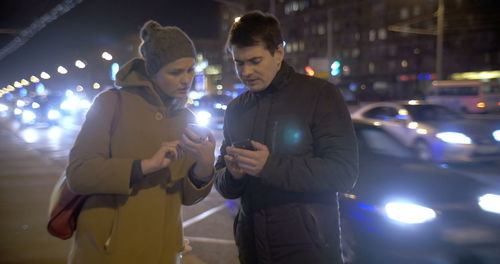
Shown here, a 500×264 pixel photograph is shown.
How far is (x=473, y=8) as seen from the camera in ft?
157

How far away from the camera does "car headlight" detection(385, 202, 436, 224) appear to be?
3648 mm

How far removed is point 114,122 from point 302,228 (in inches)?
36.7

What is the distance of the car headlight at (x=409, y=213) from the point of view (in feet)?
12.0

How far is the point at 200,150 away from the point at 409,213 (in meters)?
2.60

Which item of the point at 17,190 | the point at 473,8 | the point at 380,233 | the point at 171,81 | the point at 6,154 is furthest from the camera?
the point at 473,8

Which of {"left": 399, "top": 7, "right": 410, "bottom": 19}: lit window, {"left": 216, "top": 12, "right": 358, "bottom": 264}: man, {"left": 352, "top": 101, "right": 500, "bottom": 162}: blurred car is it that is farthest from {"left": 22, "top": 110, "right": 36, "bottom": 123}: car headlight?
{"left": 399, "top": 7, "right": 410, "bottom": 19}: lit window

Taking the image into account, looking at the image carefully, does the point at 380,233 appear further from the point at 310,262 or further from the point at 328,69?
the point at 328,69

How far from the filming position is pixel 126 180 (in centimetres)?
169

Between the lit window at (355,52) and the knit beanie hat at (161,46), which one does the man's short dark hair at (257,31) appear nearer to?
the knit beanie hat at (161,46)

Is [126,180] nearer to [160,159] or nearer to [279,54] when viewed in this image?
[160,159]

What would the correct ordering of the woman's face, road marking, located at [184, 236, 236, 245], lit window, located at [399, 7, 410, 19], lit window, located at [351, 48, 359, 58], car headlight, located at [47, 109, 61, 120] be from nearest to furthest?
the woman's face → road marking, located at [184, 236, 236, 245] → car headlight, located at [47, 109, 61, 120] → lit window, located at [399, 7, 410, 19] → lit window, located at [351, 48, 359, 58]

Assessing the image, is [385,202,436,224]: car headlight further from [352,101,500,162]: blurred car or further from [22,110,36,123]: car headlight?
[22,110,36,123]: car headlight

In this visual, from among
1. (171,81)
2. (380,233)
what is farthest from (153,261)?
(380,233)

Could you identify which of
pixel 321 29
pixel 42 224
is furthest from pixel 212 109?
pixel 321 29
